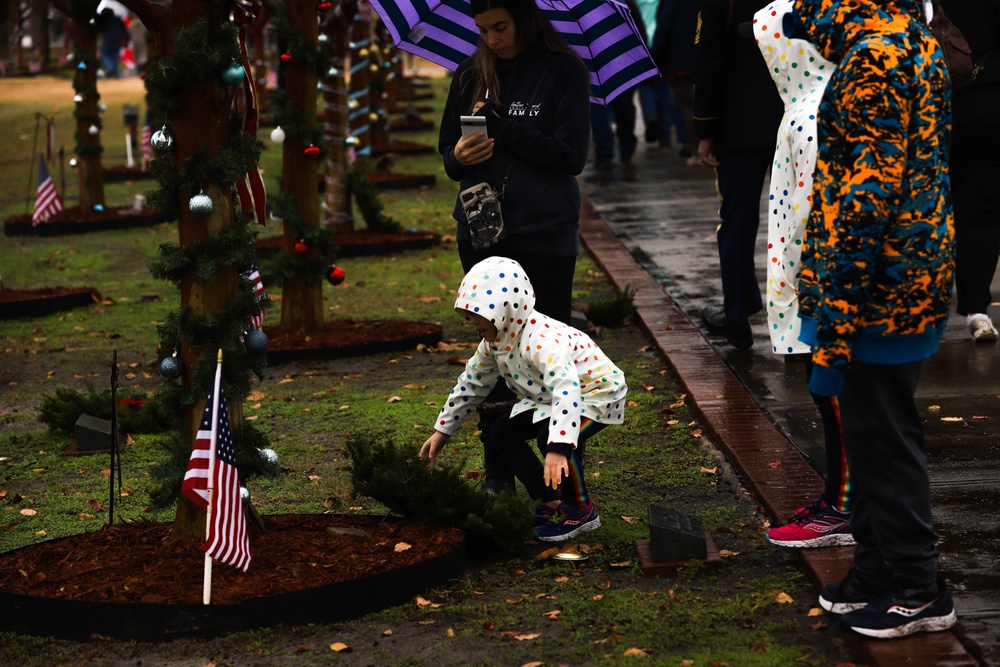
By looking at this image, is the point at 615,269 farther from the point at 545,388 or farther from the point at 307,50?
the point at 545,388

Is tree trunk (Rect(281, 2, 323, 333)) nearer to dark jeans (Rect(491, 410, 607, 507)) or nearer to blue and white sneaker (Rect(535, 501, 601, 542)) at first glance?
dark jeans (Rect(491, 410, 607, 507))

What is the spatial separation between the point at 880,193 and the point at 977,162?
4.08 meters

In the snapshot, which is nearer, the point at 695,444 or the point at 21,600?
the point at 21,600

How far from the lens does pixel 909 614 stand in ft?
13.8

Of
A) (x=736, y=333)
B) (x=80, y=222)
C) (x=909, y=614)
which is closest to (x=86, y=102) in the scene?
(x=80, y=222)

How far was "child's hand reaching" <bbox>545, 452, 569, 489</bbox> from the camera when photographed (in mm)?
4891

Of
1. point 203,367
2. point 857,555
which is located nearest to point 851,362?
point 857,555

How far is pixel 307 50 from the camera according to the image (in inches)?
376

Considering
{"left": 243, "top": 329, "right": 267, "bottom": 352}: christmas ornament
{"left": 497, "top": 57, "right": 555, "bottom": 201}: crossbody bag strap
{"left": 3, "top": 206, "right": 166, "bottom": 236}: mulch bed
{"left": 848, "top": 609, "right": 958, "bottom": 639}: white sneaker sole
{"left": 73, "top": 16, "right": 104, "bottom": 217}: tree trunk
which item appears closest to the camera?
{"left": 848, "top": 609, "right": 958, "bottom": 639}: white sneaker sole

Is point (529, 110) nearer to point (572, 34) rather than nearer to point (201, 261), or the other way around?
point (572, 34)

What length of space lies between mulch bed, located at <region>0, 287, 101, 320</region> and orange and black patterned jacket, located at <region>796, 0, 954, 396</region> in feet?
29.4

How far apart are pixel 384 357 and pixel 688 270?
3.19 meters

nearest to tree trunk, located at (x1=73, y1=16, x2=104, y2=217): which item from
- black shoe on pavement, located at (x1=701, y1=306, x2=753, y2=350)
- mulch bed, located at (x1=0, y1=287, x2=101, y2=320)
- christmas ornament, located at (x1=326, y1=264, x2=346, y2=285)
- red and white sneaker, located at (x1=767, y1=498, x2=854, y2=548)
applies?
mulch bed, located at (x1=0, y1=287, x2=101, y2=320)

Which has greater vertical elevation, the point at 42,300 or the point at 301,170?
the point at 301,170
